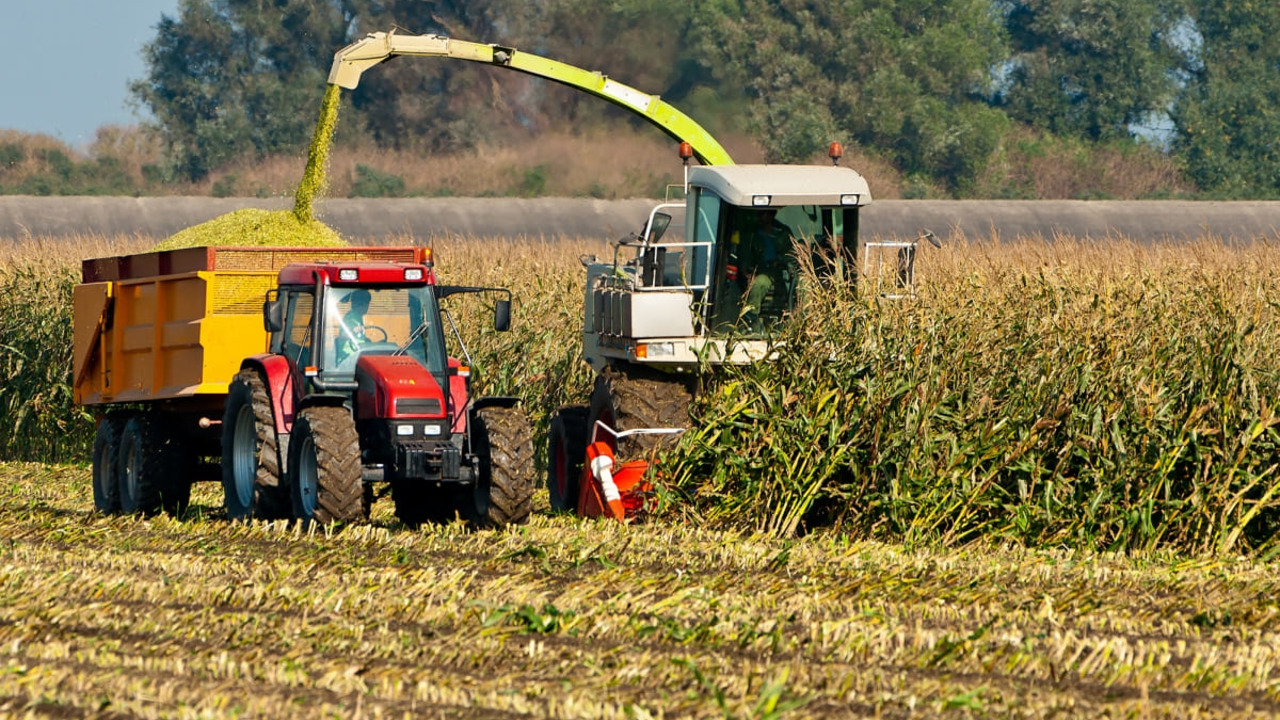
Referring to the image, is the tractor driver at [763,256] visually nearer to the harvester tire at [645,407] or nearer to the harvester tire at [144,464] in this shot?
the harvester tire at [645,407]

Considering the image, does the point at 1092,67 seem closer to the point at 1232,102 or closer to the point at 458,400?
the point at 1232,102

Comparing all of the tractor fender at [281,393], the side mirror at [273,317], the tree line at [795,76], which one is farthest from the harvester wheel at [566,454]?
the tree line at [795,76]

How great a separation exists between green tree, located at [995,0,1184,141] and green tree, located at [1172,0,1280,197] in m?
0.73

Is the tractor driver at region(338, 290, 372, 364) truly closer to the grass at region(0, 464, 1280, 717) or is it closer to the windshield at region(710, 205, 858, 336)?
the grass at region(0, 464, 1280, 717)

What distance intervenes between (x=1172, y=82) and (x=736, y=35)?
15.7 m

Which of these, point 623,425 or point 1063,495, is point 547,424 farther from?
point 1063,495

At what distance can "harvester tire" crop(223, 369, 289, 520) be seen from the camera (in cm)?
1021

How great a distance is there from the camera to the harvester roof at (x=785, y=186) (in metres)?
11.4

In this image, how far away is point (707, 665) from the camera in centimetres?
586

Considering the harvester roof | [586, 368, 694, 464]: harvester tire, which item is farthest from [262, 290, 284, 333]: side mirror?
the harvester roof

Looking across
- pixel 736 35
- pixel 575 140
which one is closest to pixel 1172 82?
pixel 736 35

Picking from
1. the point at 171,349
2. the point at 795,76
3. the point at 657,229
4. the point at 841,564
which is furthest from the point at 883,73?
the point at 841,564

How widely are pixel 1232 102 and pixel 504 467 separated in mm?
35998

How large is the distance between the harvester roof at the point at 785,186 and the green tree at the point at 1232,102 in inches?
1206
